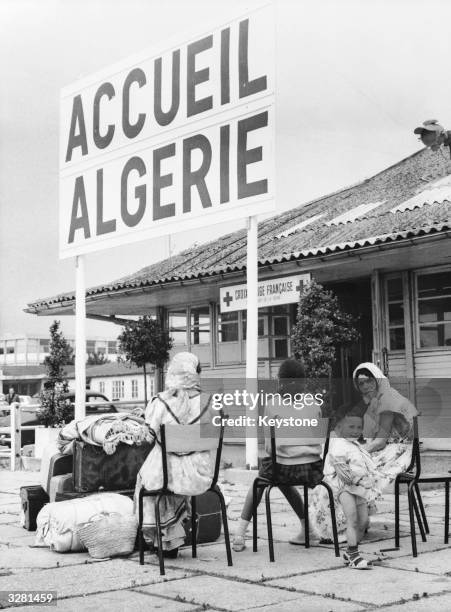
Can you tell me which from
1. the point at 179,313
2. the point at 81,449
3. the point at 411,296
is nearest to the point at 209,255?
the point at 179,313

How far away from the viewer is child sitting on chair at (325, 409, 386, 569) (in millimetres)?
6215

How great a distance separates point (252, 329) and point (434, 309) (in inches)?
175

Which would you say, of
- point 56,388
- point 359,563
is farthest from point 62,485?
point 56,388

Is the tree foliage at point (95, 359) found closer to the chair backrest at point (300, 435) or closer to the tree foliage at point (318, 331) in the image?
the tree foliage at point (318, 331)

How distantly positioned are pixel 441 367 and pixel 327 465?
6.79 metres

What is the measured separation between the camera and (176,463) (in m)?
6.14

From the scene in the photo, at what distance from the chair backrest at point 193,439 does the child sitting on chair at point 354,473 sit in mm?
887

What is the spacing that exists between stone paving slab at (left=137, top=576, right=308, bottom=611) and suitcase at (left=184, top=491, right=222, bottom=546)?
1.38 metres

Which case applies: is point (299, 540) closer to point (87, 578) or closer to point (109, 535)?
point (109, 535)

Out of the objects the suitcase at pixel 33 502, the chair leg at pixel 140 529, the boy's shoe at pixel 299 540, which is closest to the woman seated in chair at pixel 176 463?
the chair leg at pixel 140 529

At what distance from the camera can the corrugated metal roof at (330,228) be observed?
13711 mm

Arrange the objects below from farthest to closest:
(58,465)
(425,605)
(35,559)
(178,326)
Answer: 1. (178,326)
2. (58,465)
3. (35,559)
4. (425,605)

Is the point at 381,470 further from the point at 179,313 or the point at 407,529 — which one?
the point at 179,313

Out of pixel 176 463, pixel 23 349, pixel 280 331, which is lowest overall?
pixel 176 463
